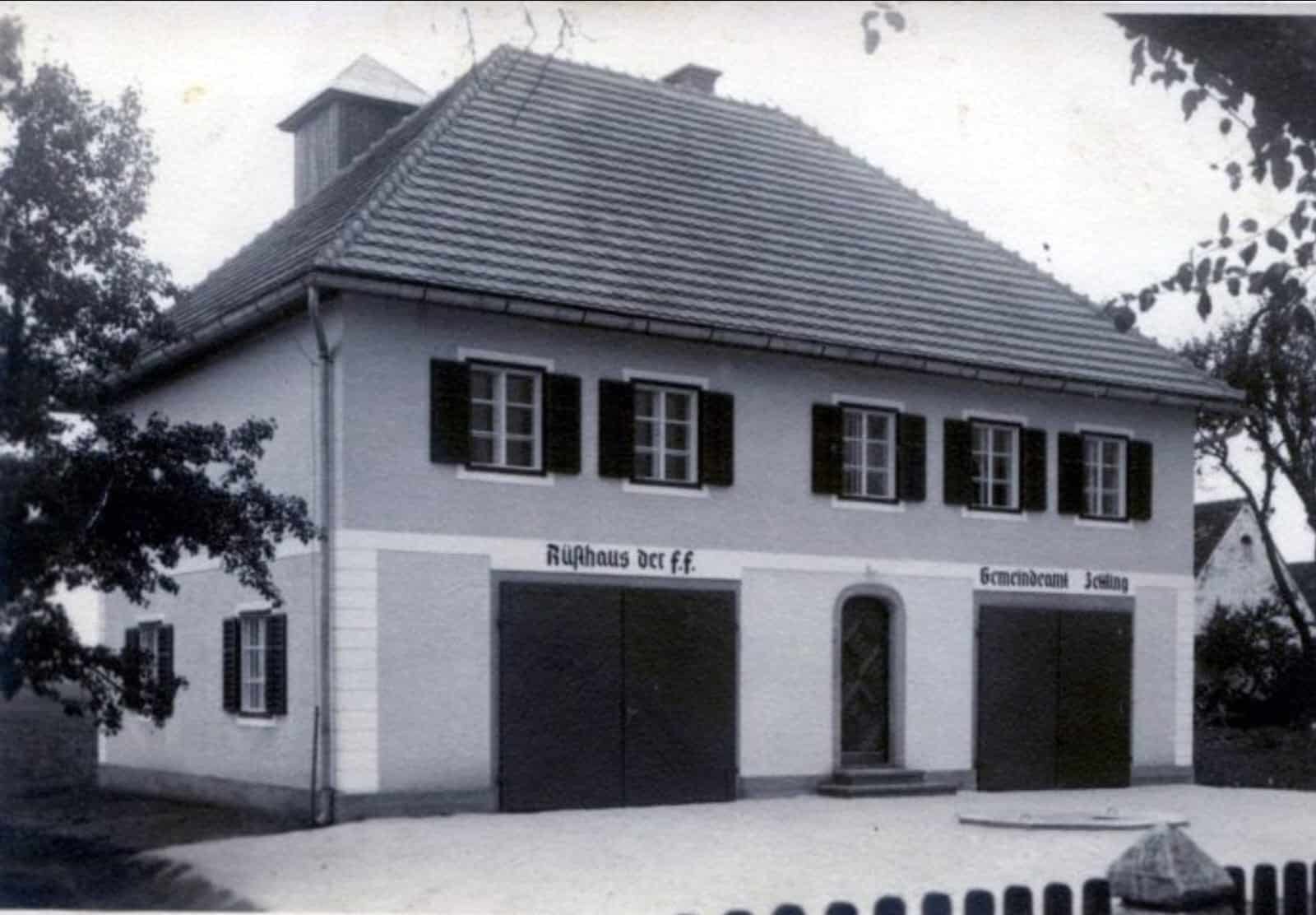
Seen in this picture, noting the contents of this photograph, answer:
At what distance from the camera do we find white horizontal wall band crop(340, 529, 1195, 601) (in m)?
16.0

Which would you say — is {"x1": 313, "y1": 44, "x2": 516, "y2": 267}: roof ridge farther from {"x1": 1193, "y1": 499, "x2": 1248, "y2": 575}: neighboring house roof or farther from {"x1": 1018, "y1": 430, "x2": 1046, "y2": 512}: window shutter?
{"x1": 1193, "y1": 499, "x2": 1248, "y2": 575}: neighboring house roof

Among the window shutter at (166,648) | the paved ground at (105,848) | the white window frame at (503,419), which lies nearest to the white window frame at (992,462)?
the white window frame at (503,419)

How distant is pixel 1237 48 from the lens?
655cm

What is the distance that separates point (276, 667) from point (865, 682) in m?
6.46

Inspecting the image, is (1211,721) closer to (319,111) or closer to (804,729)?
(804,729)

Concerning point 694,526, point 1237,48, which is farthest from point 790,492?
point 1237,48

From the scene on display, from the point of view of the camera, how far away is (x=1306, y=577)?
4969cm

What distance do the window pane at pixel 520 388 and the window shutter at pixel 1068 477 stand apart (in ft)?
23.5

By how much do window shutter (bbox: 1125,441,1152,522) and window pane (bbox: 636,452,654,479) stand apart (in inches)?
271

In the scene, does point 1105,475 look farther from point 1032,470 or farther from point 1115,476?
point 1032,470

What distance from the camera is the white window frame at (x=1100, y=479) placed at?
21.3 meters

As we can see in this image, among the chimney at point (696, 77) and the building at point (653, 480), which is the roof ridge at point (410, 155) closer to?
the building at point (653, 480)

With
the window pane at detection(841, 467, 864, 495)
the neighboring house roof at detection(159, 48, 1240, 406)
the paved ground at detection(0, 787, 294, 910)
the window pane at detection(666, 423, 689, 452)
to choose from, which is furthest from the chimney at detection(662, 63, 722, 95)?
the paved ground at detection(0, 787, 294, 910)

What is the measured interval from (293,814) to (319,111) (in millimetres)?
10145
